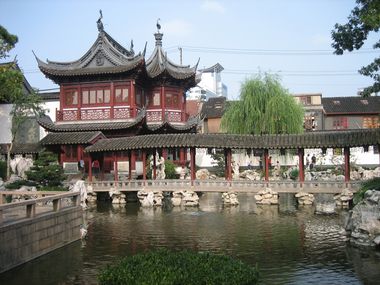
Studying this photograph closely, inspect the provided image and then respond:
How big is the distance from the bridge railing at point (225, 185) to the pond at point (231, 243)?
128 cm

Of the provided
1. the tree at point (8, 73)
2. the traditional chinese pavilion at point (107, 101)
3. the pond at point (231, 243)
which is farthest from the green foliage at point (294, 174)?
the tree at point (8, 73)

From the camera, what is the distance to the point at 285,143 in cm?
2752

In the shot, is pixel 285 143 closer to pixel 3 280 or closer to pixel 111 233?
pixel 111 233

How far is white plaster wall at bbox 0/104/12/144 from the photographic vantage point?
32.7m

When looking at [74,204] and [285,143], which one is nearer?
[74,204]

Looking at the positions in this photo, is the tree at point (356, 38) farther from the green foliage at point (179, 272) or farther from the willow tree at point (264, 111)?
the willow tree at point (264, 111)

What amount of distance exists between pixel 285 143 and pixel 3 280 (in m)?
19.3

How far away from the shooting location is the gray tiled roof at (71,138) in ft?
104

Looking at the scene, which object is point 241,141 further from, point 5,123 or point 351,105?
point 351,105

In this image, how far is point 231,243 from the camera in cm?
1642

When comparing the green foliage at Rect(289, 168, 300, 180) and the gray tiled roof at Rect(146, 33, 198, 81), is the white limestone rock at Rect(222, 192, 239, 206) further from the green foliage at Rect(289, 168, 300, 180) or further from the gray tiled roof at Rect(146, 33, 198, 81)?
the gray tiled roof at Rect(146, 33, 198, 81)

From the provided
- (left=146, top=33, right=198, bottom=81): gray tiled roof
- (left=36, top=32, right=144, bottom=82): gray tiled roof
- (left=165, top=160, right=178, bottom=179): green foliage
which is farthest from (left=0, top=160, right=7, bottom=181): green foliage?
(left=146, top=33, right=198, bottom=81): gray tiled roof

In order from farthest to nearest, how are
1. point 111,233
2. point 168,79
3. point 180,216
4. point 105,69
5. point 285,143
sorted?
point 168,79 → point 105,69 → point 285,143 → point 180,216 → point 111,233

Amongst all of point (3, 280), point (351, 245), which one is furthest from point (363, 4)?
point (3, 280)
